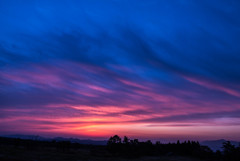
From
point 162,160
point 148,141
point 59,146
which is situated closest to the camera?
point 162,160

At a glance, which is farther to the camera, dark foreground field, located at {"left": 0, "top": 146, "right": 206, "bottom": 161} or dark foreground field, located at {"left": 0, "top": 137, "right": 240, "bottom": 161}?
dark foreground field, located at {"left": 0, "top": 137, "right": 240, "bottom": 161}

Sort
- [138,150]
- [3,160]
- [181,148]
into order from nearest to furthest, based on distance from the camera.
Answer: [3,160] → [181,148] → [138,150]

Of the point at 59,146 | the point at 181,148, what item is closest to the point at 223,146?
the point at 181,148

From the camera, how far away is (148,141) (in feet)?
170

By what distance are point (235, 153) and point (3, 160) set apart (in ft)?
117

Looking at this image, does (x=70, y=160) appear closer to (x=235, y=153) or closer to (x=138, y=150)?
(x=138, y=150)

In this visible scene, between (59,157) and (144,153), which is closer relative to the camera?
(59,157)

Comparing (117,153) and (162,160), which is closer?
(162,160)

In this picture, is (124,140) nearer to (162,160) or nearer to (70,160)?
(162,160)

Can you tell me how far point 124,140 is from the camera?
53250 millimetres

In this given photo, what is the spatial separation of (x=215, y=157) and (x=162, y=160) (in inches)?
434

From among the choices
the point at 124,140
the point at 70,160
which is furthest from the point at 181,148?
the point at 70,160

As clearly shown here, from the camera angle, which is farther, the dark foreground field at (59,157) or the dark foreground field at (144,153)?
the dark foreground field at (144,153)

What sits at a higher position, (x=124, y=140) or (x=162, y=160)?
(x=124, y=140)
